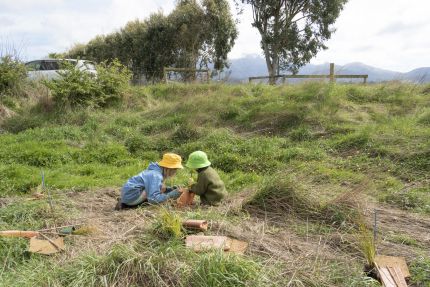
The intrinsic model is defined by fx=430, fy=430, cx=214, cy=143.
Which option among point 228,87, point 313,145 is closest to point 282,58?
point 228,87

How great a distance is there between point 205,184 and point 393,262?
2.61 m

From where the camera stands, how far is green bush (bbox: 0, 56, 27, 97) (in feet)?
46.8

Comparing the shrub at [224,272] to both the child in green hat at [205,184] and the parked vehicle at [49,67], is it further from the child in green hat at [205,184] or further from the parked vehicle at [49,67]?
the parked vehicle at [49,67]

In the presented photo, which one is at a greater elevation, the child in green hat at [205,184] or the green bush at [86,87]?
the green bush at [86,87]

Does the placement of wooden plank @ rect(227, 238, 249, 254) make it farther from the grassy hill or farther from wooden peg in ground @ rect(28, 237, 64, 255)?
wooden peg in ground @ rect(28, 237, 64, 255)

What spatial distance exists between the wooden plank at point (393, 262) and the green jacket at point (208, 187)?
7.78 ft

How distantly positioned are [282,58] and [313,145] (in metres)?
18.5

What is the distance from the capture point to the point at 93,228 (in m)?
4.68

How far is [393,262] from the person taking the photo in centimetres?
385

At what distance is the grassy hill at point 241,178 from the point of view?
3.70 metres

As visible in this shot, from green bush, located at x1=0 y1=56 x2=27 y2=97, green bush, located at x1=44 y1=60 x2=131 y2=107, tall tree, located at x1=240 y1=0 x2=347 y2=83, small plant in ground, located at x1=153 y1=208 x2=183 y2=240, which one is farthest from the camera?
tall tree, located at x1=240 y1=0 x2=347 y2=83

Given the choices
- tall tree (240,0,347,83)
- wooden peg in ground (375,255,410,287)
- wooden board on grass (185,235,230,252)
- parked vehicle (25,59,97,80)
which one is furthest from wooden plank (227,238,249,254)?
tall tree (240,0,347,83)

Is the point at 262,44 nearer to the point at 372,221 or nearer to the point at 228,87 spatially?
the point at 228,87

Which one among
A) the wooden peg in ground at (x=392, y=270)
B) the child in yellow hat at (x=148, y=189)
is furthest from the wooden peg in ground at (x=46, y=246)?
the wooden peg in ground at (x=392, y=270)
